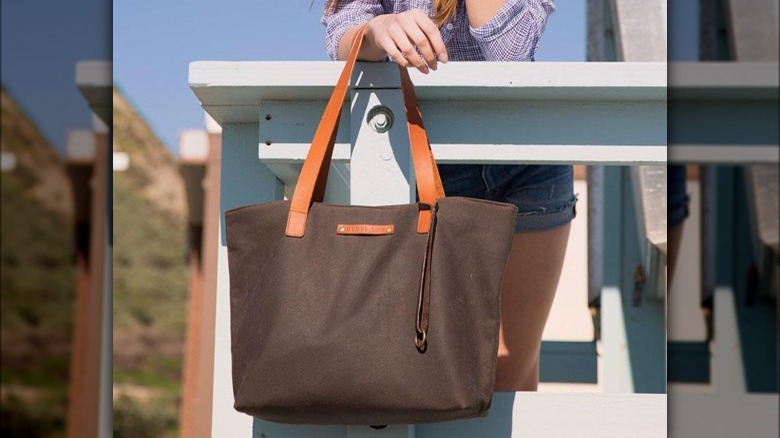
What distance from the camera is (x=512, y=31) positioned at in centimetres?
117

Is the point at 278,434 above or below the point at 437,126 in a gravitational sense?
below

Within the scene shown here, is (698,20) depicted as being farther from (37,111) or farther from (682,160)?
(37,111)

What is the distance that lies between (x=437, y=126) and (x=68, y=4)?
48 cm

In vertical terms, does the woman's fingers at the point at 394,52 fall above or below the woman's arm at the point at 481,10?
below

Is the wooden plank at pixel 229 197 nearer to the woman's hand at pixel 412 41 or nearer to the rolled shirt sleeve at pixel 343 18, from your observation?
the rolled shirt sleeve at pixel 343 18

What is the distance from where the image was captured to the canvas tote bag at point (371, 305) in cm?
87

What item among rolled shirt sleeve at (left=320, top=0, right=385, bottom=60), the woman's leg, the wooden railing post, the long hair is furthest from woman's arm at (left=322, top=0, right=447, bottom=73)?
the wooden railing post

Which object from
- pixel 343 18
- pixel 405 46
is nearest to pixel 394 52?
pixel 405 46

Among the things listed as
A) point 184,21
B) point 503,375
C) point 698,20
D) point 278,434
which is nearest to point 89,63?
point 278,434

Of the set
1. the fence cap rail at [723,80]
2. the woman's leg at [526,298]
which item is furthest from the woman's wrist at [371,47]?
the fence cap rail at [723,80]

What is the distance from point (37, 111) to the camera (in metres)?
0.68

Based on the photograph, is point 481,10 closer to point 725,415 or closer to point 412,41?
A: point 412,41

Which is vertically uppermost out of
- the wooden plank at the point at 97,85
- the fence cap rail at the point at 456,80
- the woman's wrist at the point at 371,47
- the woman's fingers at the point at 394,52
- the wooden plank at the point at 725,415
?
the woman's wrist at the point at 371,47

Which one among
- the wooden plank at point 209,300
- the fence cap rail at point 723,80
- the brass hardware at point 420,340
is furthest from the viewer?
the wooden plank at point 209,300
